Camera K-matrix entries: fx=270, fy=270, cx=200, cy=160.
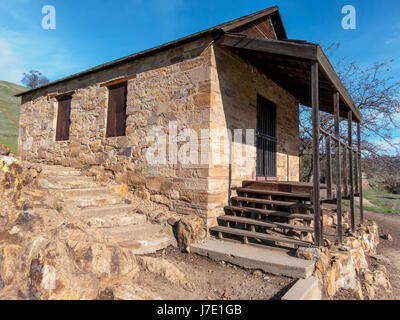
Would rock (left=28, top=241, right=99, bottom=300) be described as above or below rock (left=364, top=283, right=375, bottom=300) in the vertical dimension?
above

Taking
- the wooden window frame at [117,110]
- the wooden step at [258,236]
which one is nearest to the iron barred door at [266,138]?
the wooden step at [258,236]

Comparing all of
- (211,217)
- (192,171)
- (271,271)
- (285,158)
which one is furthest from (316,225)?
(285,158)

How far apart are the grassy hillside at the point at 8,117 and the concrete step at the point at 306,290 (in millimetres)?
19654

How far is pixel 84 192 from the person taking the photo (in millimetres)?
4988

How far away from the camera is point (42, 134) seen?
796cm

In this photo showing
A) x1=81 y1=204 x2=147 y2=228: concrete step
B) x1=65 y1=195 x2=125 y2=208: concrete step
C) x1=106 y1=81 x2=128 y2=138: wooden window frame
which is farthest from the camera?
x1=106 y1=81 x2=128 y2=138: wooden window frame

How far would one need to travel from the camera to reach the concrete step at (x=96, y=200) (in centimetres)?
447

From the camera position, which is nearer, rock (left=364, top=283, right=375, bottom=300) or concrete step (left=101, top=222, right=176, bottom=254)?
concrete step (left=101, top=222, right=176, bottom=254)

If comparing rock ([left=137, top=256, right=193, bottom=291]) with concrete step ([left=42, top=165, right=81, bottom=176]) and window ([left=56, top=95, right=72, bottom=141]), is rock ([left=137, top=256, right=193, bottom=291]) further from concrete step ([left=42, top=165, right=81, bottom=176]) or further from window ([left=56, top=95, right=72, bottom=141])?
window ([left=56, top=95, right=72, bottom=141])

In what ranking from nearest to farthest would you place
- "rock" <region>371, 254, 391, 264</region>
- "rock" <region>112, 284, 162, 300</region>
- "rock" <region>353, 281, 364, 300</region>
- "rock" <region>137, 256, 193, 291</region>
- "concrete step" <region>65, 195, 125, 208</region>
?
"rock" <region>112, 284, 162, 300</region>, "rock" <region>137, 256, 193, 291</region>, "rock" <region>353, 281, 364, 300</region>, "concrete step" <region>65, 195, 125, 208</region>, "rock" <region>371, 254, 391, 264</region>

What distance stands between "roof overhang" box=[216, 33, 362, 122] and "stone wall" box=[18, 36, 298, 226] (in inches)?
11.4

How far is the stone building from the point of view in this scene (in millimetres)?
4602

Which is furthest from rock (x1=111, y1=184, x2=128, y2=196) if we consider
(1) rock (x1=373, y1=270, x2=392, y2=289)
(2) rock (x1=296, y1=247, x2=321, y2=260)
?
(1) rock (x1=373, y1=270, x2=392, y2=289)

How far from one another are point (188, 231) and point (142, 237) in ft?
2.30
